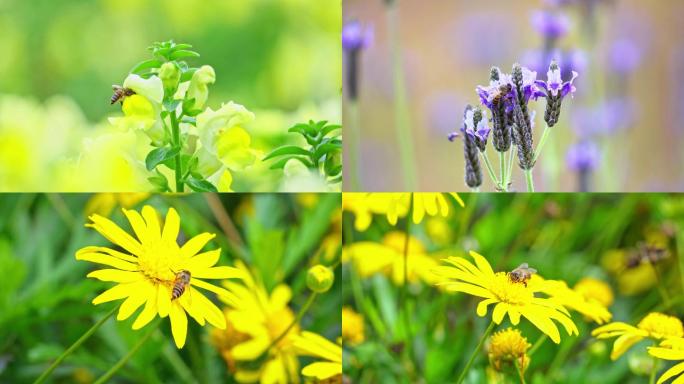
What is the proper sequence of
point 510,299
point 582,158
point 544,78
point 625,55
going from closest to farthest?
point 510,299, point 544,78, point 582,158, point 625,55

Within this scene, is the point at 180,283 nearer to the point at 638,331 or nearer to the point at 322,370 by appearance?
the point at 322,370

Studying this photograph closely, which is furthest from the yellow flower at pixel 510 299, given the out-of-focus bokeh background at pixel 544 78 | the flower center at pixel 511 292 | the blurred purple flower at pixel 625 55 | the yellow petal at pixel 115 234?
the blurred purple flower at pixel 625 55

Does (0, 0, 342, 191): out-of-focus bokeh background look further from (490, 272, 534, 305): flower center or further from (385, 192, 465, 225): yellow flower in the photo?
(490, 272, 534, 305): flower center

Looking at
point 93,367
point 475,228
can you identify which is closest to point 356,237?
point 475,228

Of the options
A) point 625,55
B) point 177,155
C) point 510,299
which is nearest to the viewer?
point 510,299

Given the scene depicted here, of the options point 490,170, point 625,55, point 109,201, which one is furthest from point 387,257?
point 625,55

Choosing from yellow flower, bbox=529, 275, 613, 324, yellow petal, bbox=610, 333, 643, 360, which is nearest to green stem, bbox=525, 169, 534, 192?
yellow flower, bbox=529, 275, 613, 324

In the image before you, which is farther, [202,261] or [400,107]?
[400,107]
